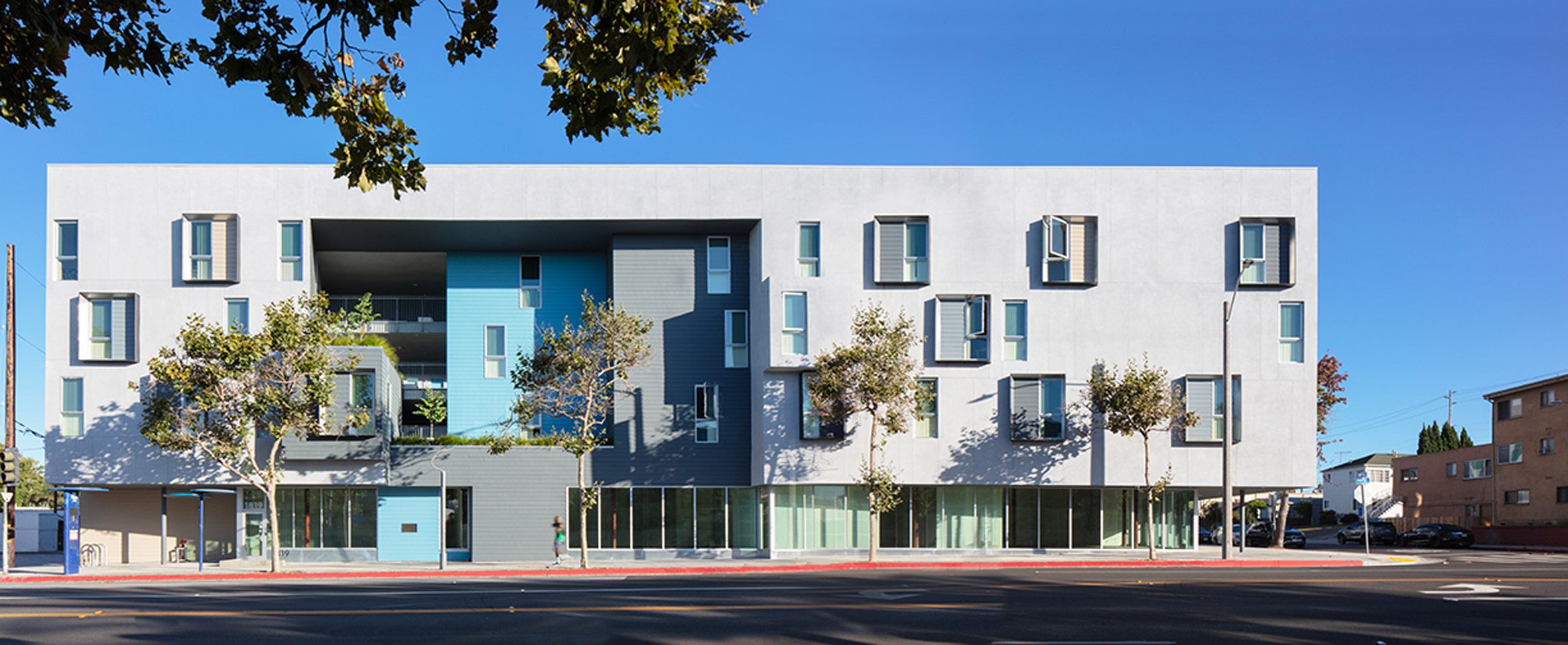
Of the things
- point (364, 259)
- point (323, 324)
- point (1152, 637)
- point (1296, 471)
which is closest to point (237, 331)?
point (323, 324)

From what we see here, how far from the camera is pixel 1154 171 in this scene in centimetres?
3834

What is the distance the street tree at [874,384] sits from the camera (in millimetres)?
34469

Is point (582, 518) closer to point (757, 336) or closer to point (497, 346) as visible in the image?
point (757, 336)

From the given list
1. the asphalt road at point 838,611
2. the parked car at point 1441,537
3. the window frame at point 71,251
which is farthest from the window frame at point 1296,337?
the window frame at point 71,251

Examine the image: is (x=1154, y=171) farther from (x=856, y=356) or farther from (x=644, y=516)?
(x=644, y=516)

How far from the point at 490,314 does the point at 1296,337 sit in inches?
1049

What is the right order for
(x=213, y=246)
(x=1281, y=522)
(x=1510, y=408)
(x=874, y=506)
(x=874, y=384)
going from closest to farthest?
1. (x=874, y=384)
2. (x=874, y=506)
3. (x=213, y=246)
4. (x=1281, y=522)
5. (x=1510, y=408)

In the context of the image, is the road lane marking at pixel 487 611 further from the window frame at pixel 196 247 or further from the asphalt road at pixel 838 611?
the window frame at pixel 196 247

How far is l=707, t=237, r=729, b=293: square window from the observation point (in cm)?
3956

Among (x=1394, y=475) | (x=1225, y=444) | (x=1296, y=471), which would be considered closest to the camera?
(x=1225, y=444)

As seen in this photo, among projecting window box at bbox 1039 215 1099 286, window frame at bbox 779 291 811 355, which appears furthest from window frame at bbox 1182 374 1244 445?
window frame at bbox 779 291 811 355

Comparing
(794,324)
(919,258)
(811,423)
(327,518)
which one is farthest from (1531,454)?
(327,518)

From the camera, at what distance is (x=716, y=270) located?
3959 cm

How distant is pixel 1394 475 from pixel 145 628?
7724 centimetres
